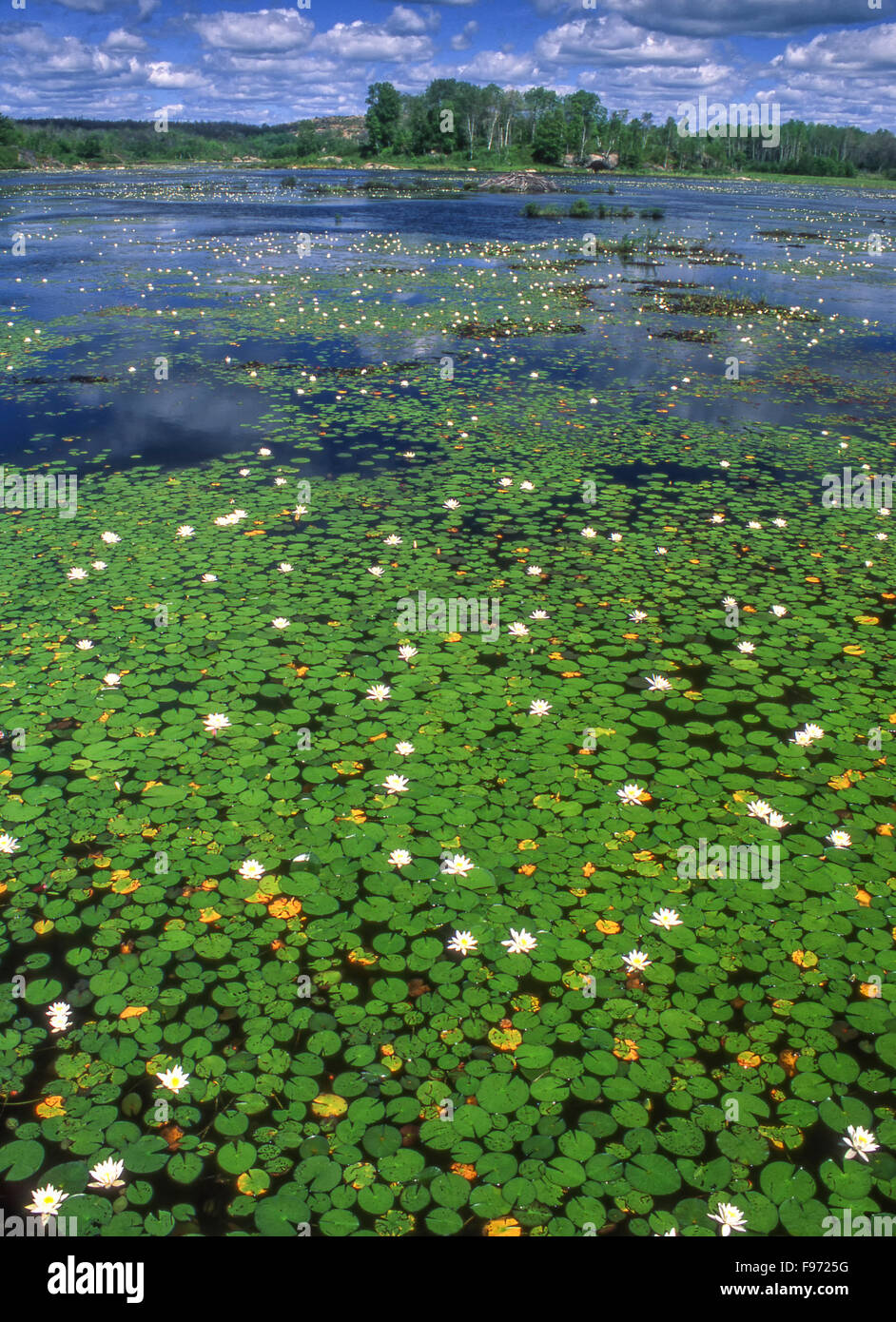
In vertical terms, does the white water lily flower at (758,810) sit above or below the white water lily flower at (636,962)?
above

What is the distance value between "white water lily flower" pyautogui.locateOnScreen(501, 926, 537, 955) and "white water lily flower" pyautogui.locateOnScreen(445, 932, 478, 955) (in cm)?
13

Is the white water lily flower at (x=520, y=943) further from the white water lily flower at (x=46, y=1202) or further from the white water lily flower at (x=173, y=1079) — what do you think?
the white water lily flower at (x=46, y=1202)

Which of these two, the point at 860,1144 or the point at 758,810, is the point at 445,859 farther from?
the point at 860,1144

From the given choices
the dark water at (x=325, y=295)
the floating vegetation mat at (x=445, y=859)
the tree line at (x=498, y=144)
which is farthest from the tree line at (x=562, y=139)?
the floating vegetation mat at (x=445, y=859)

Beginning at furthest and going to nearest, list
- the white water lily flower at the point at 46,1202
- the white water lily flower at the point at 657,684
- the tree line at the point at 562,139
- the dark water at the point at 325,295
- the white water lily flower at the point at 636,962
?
1. the tree line at the point at 562,139
2. the dark water at the point at 325,295
3. the white water lily flower at the point at 657,684
4. the white water lily flower at the point at 636,962
5. the white water lily flower at the point at 46,1202

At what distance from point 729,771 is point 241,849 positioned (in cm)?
270

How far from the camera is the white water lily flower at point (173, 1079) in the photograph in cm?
289

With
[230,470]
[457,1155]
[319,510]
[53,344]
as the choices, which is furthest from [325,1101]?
[53,344]

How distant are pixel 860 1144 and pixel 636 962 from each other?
3.18ft

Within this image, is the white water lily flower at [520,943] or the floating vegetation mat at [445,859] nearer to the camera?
the floating vegetation mat at [445,859]

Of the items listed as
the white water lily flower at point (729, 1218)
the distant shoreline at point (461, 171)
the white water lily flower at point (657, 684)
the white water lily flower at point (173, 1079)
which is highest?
the distant shoreline at point (461, 171)

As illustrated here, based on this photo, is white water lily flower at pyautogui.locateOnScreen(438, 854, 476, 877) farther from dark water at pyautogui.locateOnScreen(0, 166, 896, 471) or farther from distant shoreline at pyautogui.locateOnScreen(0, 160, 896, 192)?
distant shoreline at pyautogui.locateOnScreen(0, 160, 896, 192)

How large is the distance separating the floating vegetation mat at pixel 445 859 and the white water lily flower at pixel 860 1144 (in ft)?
0.04
